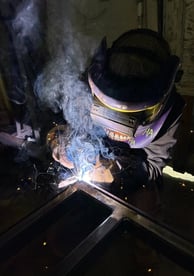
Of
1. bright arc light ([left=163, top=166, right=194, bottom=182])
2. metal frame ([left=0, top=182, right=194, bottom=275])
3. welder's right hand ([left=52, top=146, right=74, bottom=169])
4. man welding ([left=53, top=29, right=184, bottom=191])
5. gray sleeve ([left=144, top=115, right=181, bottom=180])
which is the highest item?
man welding ([left=53, top=29, right=184, bottom=191])

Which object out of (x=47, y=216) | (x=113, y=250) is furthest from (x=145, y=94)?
(x=113, y=250)

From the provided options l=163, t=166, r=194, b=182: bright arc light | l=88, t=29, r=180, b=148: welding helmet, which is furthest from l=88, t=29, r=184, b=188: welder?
l=163, t=166, r=194, b=182: bright arc light

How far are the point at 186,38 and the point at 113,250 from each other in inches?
74.5

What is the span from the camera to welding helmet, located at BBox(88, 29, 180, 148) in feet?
5.81

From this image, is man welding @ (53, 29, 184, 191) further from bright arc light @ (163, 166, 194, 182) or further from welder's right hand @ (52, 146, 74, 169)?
bright arc light @ (163, 166, 194, 182)

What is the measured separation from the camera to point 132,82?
1774 millimetres

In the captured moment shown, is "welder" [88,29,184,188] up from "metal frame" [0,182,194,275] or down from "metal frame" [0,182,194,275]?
up

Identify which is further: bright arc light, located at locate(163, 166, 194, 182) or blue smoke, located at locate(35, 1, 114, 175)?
bright arc light, located at locate(163, 166, 194, 182)

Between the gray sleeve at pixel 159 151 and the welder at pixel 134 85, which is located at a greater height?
the welder at pixel 134 85

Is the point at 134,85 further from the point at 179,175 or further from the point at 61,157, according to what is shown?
the point at 179,175

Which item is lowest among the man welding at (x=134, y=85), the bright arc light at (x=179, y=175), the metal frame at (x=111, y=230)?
the bright arc light at (x=179, y=175)

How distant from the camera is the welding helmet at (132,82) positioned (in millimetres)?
1771

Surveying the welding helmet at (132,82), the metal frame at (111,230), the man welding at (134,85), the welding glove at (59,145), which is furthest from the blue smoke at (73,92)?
the metal frame at (111,230)

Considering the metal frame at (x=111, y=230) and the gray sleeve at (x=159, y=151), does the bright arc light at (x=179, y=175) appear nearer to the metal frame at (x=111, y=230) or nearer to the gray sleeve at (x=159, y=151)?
the gray sleeve at (x=159, y=151)
